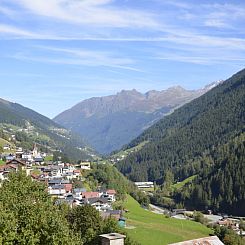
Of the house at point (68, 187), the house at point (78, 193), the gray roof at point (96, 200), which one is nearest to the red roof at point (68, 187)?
the house at point (68, 187)

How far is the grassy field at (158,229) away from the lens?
286 ft

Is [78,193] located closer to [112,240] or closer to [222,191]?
[222,191]

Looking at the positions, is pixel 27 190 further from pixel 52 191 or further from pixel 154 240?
pixel 52 191

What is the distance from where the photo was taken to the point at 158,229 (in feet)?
323

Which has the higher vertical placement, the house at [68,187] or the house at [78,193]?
the house at [68,187]

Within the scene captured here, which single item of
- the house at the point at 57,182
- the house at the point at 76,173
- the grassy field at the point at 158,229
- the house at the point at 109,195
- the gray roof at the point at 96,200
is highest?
the house at the point at 76,173

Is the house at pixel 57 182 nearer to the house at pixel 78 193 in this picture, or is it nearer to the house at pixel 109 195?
the house at pixel 78 193

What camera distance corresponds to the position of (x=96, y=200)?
110m

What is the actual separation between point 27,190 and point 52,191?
6427 centimetres

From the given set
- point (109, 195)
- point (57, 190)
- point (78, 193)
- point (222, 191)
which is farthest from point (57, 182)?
point (222, 191)

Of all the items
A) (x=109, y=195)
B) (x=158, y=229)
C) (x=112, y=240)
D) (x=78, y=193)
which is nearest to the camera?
(x=112, y=240)

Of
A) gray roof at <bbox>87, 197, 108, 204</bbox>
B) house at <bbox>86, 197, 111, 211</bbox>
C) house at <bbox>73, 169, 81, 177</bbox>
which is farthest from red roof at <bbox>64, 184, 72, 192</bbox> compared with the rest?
house at <bbox>73, 169, 81, 177</bbox>

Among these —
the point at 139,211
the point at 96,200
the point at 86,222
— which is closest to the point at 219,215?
the point at 139,211

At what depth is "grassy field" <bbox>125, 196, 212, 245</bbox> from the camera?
87.2 m
